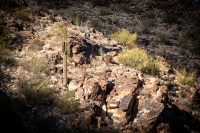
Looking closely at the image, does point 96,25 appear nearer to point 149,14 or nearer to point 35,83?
point 149,14

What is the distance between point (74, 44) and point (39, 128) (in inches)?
156

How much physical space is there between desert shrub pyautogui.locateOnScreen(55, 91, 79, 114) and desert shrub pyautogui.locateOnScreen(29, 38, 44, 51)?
2.88 meters

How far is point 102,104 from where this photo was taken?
647 cm

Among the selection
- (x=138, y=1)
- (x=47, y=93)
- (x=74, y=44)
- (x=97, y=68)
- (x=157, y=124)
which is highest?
(x=138, y=1)

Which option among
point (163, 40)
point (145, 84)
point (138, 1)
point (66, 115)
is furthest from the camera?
point (138, 1)

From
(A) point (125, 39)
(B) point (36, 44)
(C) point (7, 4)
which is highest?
(C) point (7, 4)

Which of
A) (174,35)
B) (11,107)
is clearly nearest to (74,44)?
(11,107)

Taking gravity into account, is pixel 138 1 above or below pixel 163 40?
above

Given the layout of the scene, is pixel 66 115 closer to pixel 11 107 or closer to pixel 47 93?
pixel 47 93

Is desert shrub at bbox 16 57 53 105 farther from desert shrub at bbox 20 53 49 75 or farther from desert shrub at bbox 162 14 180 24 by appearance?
desert shrub at bbox 162 14 180 24

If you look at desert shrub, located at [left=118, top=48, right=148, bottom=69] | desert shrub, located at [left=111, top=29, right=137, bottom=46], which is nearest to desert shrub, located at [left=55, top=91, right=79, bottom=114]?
desert shrub, located at [left=118, top=48, right=148, bottom=69]

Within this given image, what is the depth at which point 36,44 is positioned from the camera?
27.1 ft

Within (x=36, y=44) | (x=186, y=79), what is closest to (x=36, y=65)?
(x=36, y=44)

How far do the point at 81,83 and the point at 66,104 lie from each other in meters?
0.99
